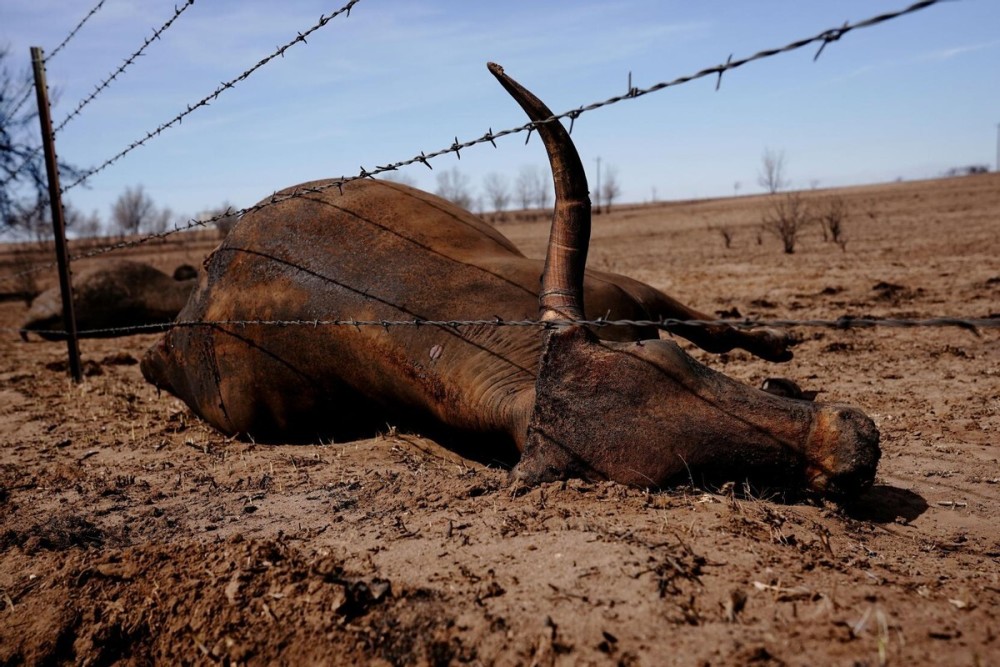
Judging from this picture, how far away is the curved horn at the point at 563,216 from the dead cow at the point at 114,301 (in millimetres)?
8393

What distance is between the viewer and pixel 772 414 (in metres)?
2.83

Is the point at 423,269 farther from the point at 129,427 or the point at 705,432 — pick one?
the point at 129,427

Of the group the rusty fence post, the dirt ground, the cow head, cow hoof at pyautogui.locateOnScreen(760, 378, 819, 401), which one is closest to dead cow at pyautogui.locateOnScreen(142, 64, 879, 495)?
the cow head

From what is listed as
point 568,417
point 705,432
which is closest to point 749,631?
point 705,432

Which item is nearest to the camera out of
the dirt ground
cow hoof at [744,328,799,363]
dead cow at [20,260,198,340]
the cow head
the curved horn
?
the dirt ground

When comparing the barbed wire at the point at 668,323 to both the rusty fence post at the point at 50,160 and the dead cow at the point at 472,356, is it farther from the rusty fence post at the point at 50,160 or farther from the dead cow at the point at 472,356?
the rusty fence post at the point at 50,160

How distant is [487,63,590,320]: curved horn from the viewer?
3049 millimetres

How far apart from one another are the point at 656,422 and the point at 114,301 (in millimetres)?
9217

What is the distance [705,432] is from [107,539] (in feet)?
7.78

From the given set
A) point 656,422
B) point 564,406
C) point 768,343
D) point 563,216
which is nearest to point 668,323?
point 656,422

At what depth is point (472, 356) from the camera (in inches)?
143

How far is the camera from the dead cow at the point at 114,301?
9922 mm

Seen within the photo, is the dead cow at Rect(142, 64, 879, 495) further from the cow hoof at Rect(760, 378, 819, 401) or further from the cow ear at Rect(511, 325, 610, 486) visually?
the cow hoof at Rect(760, 378, 819, 401)

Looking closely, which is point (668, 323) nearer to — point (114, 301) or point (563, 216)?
point (563, 216)
